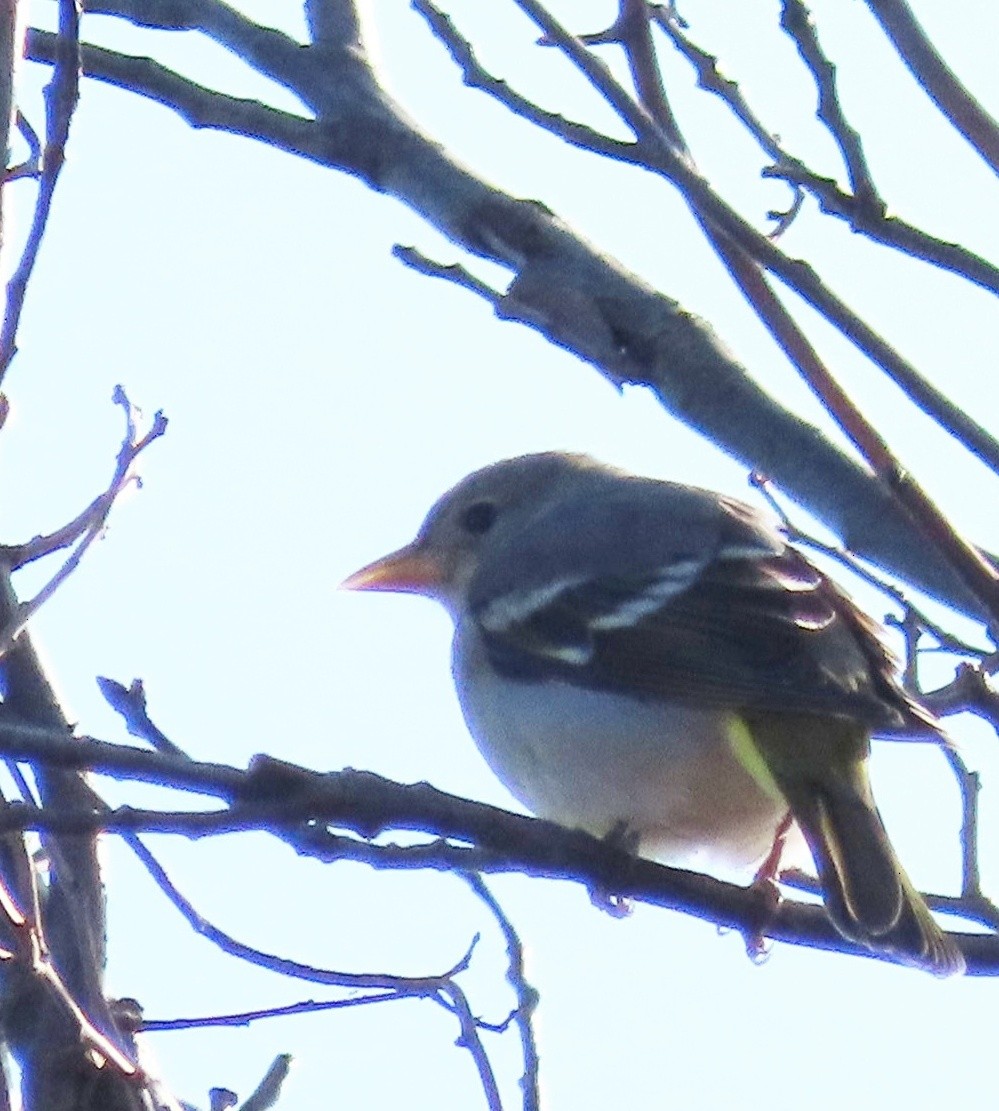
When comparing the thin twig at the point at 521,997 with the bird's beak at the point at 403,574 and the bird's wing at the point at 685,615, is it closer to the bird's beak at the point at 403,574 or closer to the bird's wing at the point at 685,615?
the bird's wing at the point at 685,615

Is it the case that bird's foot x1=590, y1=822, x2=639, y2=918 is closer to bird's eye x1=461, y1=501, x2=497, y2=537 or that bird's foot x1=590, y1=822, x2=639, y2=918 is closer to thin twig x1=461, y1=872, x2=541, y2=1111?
thin twig x1=461, y1=872, x2=541, y2=1111

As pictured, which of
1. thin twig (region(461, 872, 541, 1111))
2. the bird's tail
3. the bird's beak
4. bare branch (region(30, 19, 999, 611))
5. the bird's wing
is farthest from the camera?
the bird's beak

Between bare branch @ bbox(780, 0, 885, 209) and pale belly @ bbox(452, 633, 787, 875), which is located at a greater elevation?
pale belly @ bbox(452, 633, 787, 875)

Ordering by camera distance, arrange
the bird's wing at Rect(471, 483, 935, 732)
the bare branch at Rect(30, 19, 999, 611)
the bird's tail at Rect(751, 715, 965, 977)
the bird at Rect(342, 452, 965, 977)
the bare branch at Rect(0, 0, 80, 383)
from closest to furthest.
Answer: the bare branch at Rect(0, 0, 80, 383) → the bare branch at Rect(30, 19, 999, 611) → the bird's tail at Rect(751, 715, 965, 977) → the bird at Rect(342, 452, 965, 977) → the bird's wing at Rect(471, 483, 935, 732)

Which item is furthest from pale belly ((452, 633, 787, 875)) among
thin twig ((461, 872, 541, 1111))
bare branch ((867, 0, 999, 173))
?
bare branch ((867, 0, 999, 173))

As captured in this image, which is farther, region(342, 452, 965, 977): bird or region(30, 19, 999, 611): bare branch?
region(342, 452, 965, 977): bird

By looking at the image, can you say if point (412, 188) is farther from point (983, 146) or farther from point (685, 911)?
point (983, 146)

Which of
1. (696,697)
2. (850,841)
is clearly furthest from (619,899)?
(850,841)

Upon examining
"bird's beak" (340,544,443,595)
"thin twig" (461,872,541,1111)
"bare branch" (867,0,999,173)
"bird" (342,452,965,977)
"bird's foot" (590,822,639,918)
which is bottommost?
"thin twig" (461,872,541,1111)
